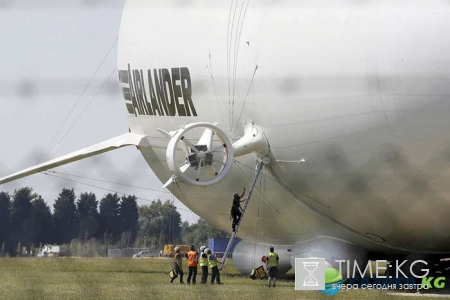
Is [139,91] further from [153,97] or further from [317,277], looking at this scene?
[317,277]

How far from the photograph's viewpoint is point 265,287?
856 inches

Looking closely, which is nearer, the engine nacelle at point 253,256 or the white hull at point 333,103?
the white hull at point 333,103

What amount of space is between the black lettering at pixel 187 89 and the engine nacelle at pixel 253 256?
4.70 m

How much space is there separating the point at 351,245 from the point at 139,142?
18.6ft

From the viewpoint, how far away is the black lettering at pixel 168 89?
21.0 m

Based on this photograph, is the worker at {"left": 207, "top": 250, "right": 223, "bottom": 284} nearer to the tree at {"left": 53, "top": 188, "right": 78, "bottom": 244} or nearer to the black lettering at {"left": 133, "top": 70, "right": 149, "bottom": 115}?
the black lettering at {"left": 133, "top": 70, "right": 149, "bottom": 115}

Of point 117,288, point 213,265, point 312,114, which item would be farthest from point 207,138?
point 213,265


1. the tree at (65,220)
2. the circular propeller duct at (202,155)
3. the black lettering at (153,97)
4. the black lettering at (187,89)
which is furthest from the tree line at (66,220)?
the black lettering at (153,97)

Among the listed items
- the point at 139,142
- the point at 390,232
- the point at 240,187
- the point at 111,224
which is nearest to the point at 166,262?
the point at 139,142

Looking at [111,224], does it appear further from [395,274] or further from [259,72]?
[395,274]

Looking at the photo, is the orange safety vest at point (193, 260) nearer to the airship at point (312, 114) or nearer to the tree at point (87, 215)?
the airship at point (312, 114)

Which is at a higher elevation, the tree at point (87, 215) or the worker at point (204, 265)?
the worker at point (204, 265)

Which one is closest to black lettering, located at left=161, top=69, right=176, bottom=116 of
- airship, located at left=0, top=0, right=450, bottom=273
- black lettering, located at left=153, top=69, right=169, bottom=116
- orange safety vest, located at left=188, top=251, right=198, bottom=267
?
airship, located at left=0, top=0, right=450, bottom=273

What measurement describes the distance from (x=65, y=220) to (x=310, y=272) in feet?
48.0
